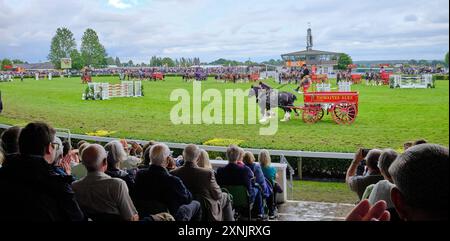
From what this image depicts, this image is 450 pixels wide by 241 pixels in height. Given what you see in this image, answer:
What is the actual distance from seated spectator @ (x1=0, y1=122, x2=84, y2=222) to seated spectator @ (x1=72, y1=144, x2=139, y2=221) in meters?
0.59

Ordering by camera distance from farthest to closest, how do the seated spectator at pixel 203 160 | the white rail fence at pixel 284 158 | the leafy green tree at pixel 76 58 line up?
the leafy green tree at pixel 76 58 → the white rail fence at pixel 284 158 → the seated spectator at pixel 203 160

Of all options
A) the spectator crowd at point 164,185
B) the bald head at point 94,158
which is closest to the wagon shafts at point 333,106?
the spectator crowd at point 164,185

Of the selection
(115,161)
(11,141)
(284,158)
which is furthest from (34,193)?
(284,158)

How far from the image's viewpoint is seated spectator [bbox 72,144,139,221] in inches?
114

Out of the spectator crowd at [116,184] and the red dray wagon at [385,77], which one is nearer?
the spectator crowd at [116,184]

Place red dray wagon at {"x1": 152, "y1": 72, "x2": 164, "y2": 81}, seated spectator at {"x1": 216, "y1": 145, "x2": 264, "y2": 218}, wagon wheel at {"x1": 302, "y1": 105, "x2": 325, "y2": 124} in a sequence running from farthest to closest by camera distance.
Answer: red dray wagon at {"x1": 152, "y1": 72, "x2": 164, "y2": 81}
wagon wheel at {"x1": 302, "y1": 105, "x2": 325, "y2": 124}
seated spectator at {"x1": 216, "y1": 145, "x2": 264, "y2": 218}

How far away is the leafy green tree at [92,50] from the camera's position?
14516 mm

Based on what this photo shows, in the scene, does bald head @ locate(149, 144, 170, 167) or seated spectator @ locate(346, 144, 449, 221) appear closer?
seated spectator @ locate(346, 144, 449, 221)

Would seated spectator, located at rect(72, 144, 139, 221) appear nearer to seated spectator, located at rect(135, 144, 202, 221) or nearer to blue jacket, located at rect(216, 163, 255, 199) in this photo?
seated spectator, located at rect(135, 144, 202, 221)

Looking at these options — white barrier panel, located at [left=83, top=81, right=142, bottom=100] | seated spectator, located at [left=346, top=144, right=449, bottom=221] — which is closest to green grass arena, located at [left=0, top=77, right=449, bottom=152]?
white barrier panel, located at [left=83, top=81, right=142, bottom=100]

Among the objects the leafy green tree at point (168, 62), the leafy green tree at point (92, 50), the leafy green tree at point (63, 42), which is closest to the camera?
the leafy green tree at point (63, 42)

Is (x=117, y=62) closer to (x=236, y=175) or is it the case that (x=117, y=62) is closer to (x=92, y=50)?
(x=92, y=50)

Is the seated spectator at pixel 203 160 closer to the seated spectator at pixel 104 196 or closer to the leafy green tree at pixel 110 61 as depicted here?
the seated spectator at pixel 104 196

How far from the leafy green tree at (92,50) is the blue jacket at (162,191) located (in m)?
11.8
